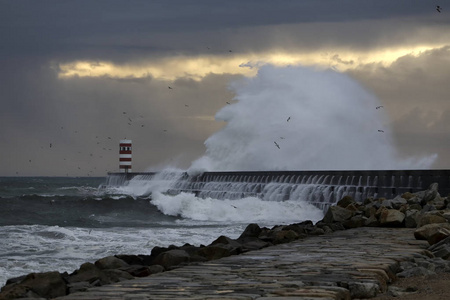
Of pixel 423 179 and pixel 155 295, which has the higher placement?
pixel 423 179

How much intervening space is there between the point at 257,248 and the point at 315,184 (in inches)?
531

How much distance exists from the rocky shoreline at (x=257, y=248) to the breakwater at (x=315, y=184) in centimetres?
384

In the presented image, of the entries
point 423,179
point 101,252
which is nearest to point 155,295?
point 101,252

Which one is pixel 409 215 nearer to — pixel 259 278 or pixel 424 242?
pixel 424 242

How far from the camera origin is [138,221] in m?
24.2

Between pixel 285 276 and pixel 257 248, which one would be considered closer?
pixel 285 276

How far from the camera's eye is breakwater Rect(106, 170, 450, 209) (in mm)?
16547

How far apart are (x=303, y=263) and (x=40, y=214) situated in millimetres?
20951

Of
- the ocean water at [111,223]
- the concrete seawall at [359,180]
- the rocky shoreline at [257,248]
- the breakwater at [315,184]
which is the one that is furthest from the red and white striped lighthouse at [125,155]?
the rocky shoreline at [257,248]

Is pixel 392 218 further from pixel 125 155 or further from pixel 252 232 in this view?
pixel 125 155

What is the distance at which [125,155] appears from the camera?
55.3m

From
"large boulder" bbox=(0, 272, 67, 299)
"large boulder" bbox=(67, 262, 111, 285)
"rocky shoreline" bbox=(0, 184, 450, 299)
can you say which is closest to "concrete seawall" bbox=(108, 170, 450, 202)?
"rocky shoreline" bbox=(0, 184, 450, 299)

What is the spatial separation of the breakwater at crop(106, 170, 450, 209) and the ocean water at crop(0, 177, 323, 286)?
0.60 m

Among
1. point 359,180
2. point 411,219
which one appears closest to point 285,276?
point 411,219
